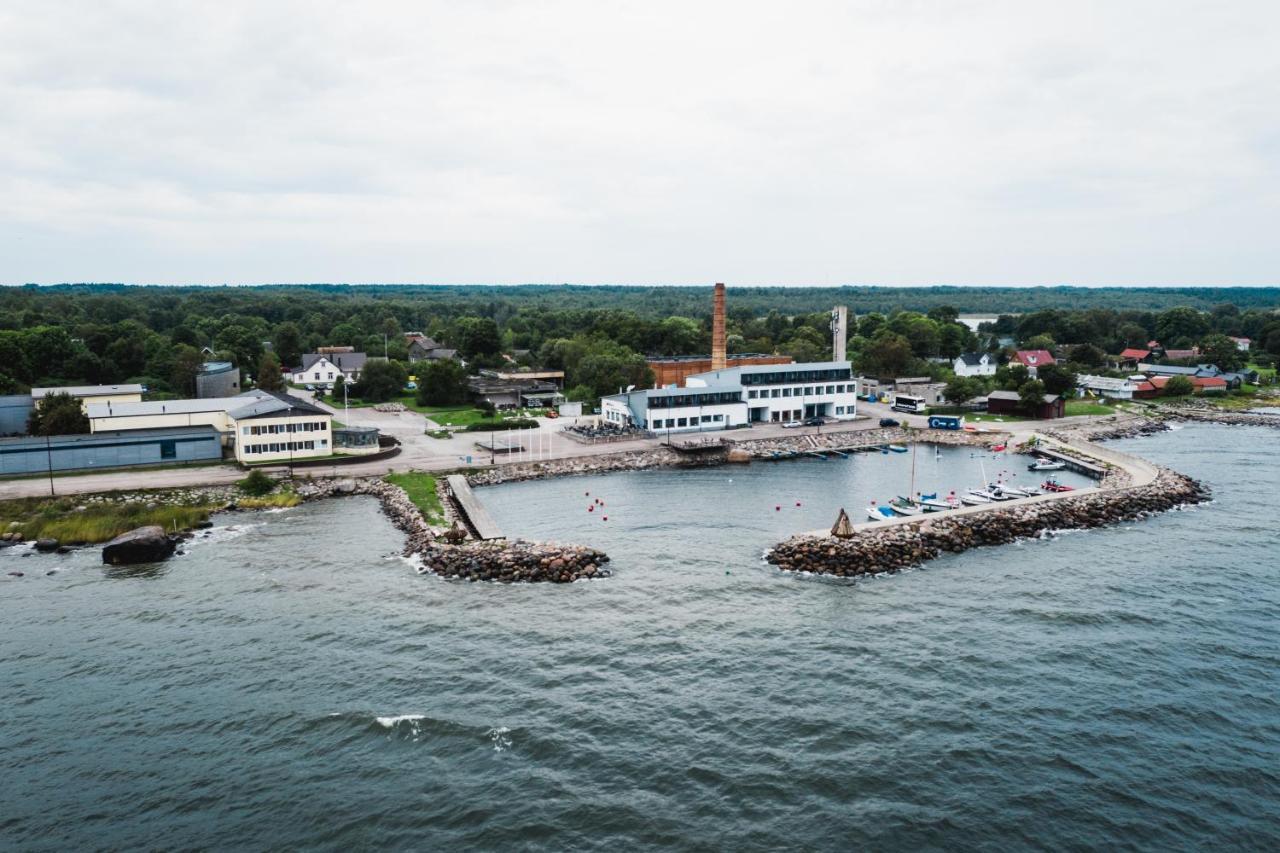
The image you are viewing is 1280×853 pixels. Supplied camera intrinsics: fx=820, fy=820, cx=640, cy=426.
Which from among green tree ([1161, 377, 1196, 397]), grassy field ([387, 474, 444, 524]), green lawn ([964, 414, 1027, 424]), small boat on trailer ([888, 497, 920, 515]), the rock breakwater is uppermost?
green tree ([1161, 377, 1196, 397])

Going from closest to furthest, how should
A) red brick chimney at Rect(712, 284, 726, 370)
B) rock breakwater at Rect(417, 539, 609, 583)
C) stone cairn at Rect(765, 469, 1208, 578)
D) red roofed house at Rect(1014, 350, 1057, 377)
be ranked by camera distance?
rock breakwater at Rect(417, 539, 609, 583), stone cairn at Rect(765, 469, 1208, 578), red brick chimney at Rect(712, 284, 726, 370), red roofed house at Rect(1014, 350, 1057, 377)

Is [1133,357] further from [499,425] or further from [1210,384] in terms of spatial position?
[499,425]

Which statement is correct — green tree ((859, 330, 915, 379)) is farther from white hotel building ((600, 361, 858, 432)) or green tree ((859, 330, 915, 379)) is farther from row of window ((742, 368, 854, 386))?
row of window ((742, 368, 854, 386))

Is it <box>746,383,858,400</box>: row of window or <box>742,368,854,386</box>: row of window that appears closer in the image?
<box>746,383,858,400</box>: row of window

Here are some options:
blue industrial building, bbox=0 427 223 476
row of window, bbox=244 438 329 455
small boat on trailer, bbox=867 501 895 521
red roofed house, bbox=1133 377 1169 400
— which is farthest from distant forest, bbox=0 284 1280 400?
small boat on trailer, bbox=867 501 895 521

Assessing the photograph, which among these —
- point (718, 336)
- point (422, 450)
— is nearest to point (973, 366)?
point (718, 336)
